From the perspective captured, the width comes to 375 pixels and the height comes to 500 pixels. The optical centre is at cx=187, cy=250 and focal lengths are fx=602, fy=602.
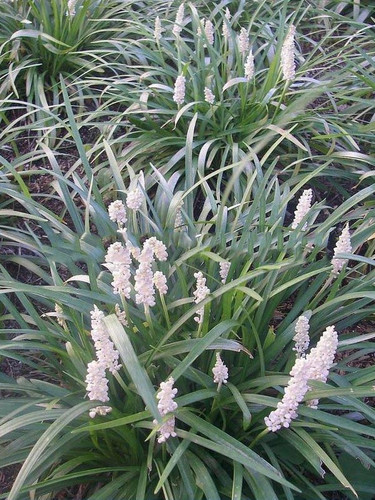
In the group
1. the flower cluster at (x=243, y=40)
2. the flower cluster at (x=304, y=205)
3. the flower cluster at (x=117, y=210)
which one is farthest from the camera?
the flower cluster at (x=243, y=40)

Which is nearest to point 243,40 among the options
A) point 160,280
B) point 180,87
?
point 180,87

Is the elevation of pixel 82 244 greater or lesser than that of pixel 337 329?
greater

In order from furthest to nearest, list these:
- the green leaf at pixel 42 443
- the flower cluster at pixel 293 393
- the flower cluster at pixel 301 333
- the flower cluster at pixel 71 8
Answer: the flower cluster at pixel 71 8 → the flower cluster at pixel 301 333 → the green leaf at pixel 42 443 → the flower cluster at pixel 293 393

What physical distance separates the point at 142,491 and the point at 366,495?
0.88 meters

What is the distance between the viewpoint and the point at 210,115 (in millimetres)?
3637

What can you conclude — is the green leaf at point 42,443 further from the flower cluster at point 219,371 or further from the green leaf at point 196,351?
the flower cluster at point 219,371

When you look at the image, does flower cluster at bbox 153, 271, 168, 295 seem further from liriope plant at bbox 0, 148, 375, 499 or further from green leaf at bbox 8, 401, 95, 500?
green leaf at bbox 8, 401, 95, 500

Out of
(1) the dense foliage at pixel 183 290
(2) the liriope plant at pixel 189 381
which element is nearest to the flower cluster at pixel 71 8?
(1) the dense foliage at pixel 183 290

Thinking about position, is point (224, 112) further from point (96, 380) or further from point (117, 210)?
point (96, 380)

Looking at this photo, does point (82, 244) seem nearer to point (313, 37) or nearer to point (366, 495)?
point (366, 495)

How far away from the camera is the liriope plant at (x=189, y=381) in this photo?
1.87m

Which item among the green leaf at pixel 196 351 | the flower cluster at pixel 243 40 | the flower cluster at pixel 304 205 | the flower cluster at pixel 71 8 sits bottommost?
the green leaf at pixel 196 351

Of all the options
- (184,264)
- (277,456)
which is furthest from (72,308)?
(277,456)

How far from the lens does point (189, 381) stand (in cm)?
234
